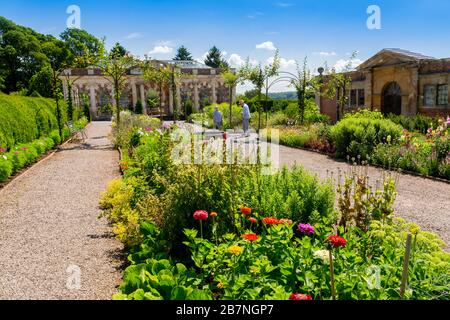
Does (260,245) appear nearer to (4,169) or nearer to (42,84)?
(4,169)

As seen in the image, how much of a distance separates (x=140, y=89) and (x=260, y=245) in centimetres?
4188

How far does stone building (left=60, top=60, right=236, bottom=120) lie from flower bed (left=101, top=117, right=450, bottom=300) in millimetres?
37153

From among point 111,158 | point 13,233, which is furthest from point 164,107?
point 13,233

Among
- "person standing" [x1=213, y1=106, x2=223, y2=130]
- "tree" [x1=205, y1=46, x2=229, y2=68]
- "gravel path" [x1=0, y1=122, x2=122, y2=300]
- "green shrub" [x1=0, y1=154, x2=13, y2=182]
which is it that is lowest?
"gravel path" [x1=0, y1=122, x2=122, y2=300]

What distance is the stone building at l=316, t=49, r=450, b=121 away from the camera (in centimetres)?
1973

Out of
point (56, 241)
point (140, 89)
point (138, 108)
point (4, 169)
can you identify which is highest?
point (140, 89)

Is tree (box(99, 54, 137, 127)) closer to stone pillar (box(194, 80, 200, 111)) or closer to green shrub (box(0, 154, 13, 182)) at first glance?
green shrub (box(0, 154, 13, 182))

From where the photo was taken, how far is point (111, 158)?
41.8 feet

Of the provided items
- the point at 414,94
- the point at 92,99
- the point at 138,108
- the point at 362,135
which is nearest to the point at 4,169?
the point at 362,135

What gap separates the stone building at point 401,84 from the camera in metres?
19.7

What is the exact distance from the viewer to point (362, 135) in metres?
Answer: 11.4

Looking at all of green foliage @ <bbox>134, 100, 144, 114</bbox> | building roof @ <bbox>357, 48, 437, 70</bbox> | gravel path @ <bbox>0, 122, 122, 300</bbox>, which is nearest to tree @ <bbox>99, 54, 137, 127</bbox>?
gravel path @ <bbox>0, 122, 122, 300</bbox>

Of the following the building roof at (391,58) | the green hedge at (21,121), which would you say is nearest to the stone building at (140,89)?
the building roof at (391,58)

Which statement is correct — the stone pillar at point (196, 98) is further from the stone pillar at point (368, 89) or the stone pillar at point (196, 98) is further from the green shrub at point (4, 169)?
the green shrub at point (4, 169)
